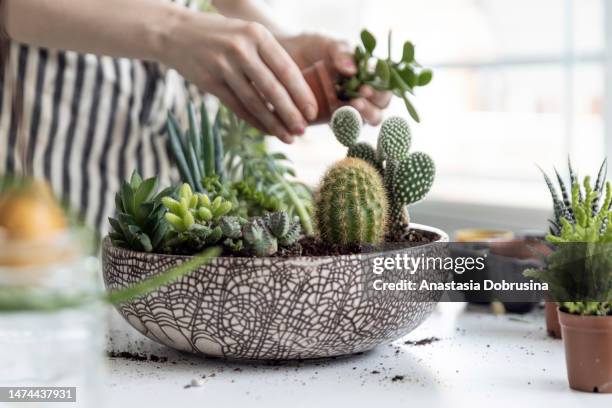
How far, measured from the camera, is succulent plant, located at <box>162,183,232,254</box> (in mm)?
759

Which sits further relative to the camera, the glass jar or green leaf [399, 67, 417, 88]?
green leaf [399, 67, 417, 88]

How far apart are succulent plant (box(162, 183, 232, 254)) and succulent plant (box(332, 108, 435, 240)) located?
0.21 meters

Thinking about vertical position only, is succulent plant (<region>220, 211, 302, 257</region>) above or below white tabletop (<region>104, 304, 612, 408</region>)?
above

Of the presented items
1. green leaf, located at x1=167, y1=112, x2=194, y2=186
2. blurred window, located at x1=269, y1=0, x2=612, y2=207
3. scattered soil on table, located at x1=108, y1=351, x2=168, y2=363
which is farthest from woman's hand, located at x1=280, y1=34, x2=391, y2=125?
blurred window, located at x1=269, y1=0, x2=612, y2=207

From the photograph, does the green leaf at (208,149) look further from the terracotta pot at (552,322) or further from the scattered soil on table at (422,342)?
the terracotta pot at (552,322)

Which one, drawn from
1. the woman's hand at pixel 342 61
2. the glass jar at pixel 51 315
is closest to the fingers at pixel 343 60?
the woman's hand at pixel 342 61

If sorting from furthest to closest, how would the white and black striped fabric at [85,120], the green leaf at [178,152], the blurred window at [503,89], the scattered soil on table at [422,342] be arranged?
the blurred window at [503,89]
the white and black striped fabric at [85,120]
the green leaf at [178,152]
the scattered soil on table at [422,342]

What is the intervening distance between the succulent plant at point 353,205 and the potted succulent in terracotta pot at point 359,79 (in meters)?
0.21

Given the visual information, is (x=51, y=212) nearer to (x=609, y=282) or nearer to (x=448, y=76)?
(x=609, y=282)

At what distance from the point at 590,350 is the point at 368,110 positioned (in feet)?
1.65

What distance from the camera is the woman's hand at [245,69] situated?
968 mm

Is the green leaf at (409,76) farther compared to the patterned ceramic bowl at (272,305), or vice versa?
the green leaf at (409,76)

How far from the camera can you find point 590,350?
0.70m

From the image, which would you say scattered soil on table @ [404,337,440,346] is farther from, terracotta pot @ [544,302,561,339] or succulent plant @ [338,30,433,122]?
succulent plant @ [338,30,433,122]
